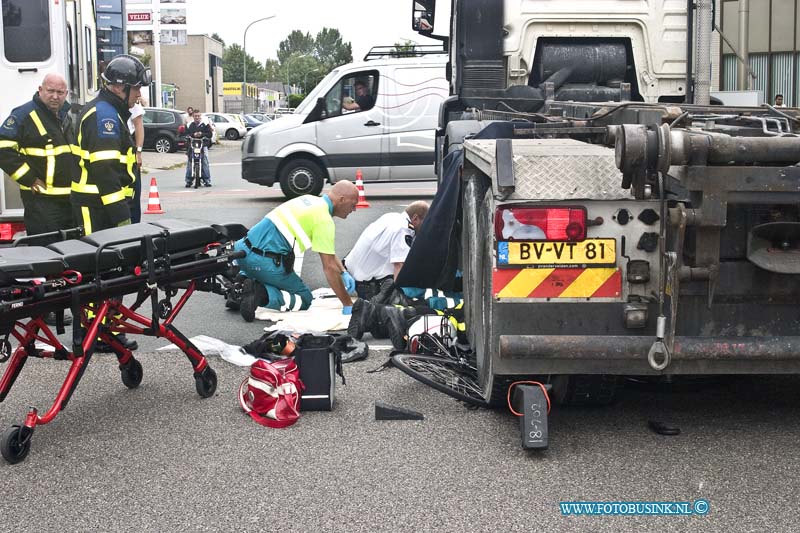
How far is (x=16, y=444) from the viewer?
187 inches

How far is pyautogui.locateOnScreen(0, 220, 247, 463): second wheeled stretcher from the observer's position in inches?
187

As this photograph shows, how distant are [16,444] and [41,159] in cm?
376

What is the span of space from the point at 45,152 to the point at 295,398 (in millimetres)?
3696

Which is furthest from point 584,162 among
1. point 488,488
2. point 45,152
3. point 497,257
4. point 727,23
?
point 727,23

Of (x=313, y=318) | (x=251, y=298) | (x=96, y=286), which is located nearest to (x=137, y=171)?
(x=251, y=298)

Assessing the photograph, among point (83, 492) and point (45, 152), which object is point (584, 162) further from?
point (45, 152)

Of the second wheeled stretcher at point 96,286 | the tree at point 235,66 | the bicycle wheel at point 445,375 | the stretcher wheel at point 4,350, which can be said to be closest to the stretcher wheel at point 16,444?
the second wheeled stretcher at point 96,286

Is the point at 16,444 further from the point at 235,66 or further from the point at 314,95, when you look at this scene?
the point at 235,66

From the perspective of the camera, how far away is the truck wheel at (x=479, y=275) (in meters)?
4.89

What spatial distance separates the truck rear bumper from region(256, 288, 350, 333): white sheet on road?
121 inches

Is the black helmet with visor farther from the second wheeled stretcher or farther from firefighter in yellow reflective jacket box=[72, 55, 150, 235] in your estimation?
the second wheeled stretcher

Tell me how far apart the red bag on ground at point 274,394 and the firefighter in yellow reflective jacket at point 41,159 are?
3.21 m

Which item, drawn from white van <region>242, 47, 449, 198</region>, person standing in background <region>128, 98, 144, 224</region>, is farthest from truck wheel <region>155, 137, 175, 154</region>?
person standing in background <region>128, 98, 144, 224</region>

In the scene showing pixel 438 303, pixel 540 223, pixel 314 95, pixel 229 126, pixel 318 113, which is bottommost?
pixel 438 303
